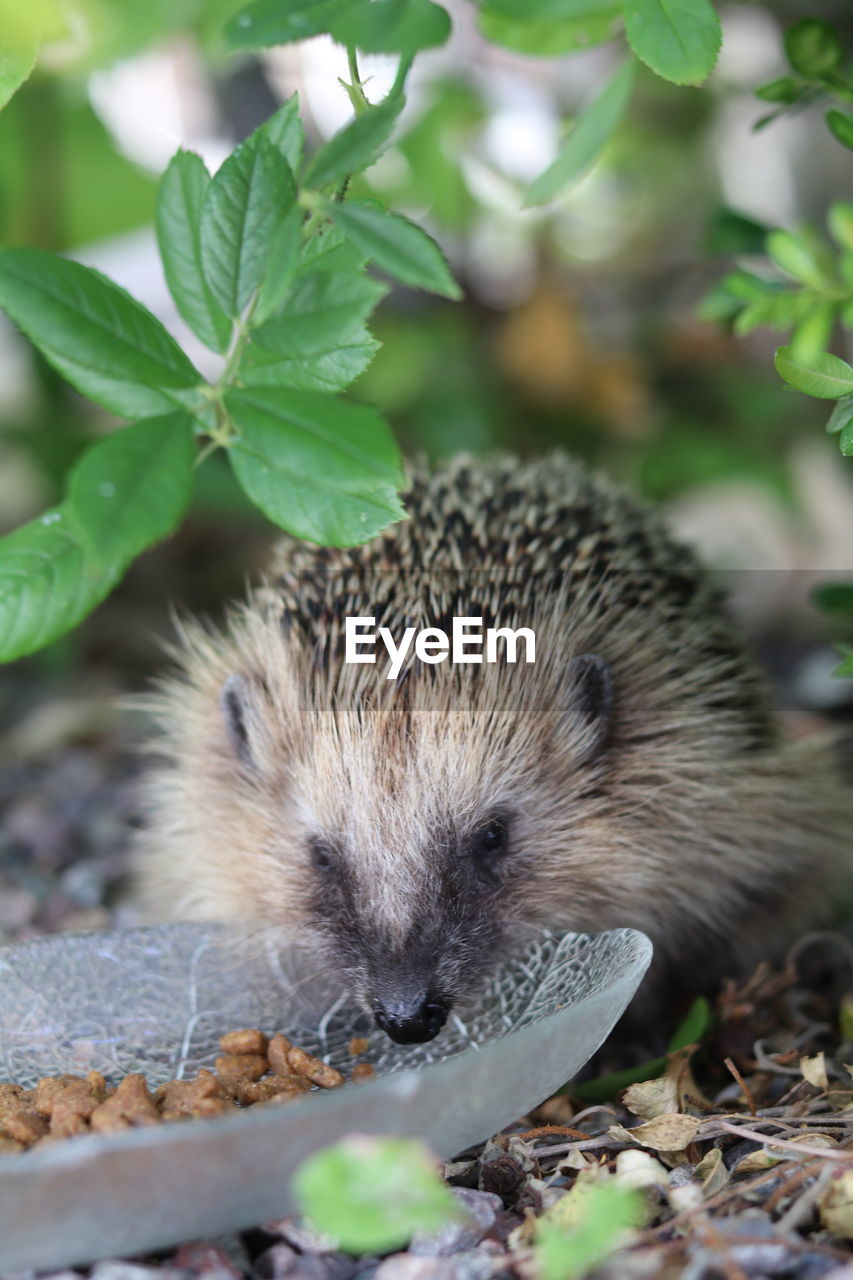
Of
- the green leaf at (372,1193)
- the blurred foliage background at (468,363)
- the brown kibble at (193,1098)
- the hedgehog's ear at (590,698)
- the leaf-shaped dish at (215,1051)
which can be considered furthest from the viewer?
the blurred foliage background at (468,363)

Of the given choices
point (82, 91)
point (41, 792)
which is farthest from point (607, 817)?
point (82, 91)

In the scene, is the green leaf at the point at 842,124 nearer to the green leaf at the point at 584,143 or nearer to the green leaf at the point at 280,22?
the green leaf at the point at 584,143

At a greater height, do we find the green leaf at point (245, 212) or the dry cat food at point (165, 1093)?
the green leaf at point (245, 212)

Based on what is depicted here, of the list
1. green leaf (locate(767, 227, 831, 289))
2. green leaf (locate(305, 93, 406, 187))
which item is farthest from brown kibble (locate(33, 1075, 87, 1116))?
green leaf (locate(767, 227, 831, 289))

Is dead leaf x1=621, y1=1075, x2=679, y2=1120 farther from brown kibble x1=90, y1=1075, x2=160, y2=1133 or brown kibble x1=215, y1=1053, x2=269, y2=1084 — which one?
brown kibble x1=90, y1=1075, x2=160, y2=1133

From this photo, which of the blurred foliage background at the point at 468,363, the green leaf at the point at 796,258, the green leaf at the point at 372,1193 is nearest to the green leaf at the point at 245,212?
the green leaf at the point at 796,258

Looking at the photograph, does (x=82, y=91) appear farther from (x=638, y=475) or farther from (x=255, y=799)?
(x=255, y=799)
